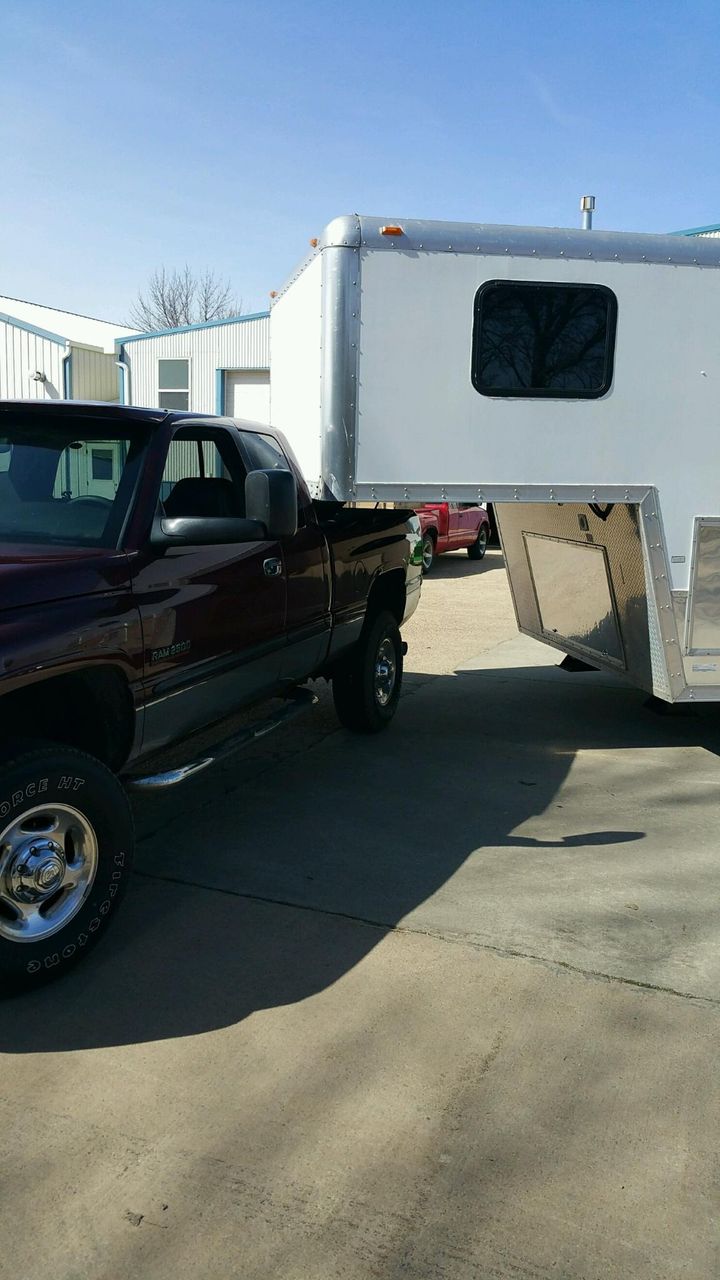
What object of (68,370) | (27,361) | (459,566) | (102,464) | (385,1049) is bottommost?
(385,1049)

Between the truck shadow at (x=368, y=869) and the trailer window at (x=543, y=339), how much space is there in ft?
7.27

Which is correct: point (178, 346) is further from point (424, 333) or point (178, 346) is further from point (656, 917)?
point (656, 917)

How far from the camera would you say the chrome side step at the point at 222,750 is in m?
3.85

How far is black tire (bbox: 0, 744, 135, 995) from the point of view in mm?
3195

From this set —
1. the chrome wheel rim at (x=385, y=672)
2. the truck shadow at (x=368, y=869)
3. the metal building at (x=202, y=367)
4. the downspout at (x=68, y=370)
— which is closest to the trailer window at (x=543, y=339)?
the chrome wheel rim at (x=385, y=672)

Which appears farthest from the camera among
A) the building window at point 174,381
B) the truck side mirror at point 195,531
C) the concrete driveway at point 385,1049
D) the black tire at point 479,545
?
the building window at point 174,381

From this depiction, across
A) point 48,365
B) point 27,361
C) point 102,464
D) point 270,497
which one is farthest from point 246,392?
point 270,497

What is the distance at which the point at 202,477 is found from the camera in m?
4.74

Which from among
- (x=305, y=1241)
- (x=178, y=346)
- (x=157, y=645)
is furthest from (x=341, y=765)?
(x=178, y=346)

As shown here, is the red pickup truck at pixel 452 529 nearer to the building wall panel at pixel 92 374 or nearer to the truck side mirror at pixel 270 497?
the building wall panel at pixel 92 374

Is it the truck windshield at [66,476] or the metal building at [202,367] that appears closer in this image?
the truck windshield at [66,476]

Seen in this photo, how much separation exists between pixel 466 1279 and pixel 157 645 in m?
2.38

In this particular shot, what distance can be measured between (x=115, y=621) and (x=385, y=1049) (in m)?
1.70

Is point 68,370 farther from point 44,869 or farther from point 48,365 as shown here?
point 44,869
